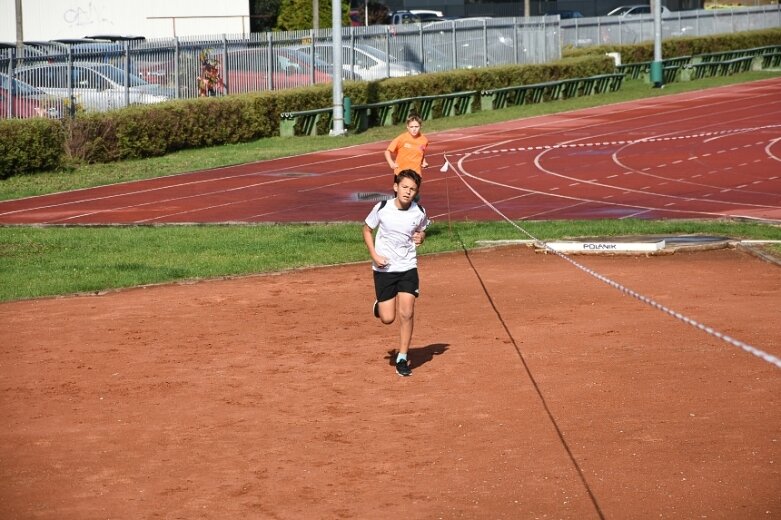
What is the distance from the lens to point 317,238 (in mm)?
20641

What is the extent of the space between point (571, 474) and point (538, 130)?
30140 mm

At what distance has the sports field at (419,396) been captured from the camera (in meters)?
8.42

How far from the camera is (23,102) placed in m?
33.3

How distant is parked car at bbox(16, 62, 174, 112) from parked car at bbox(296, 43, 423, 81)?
870 centimetres

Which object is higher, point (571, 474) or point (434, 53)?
point (434, 53)

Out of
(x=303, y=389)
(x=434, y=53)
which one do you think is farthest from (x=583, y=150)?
(x=303, y=389)

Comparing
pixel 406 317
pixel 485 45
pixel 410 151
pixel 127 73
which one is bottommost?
pixel 406 317

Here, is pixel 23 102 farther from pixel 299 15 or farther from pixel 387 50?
pixel 299 15

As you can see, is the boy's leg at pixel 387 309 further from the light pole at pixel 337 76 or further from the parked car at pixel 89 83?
the light pole at pixel 337 76

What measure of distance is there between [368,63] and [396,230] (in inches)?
1366

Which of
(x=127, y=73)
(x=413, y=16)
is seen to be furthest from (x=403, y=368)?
(x=413, y=16)

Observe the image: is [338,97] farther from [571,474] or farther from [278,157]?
[571,474]

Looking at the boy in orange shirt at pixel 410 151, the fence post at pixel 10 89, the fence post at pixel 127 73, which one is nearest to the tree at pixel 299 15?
the fence post at pixel 127 73

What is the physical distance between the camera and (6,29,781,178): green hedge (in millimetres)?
30438
